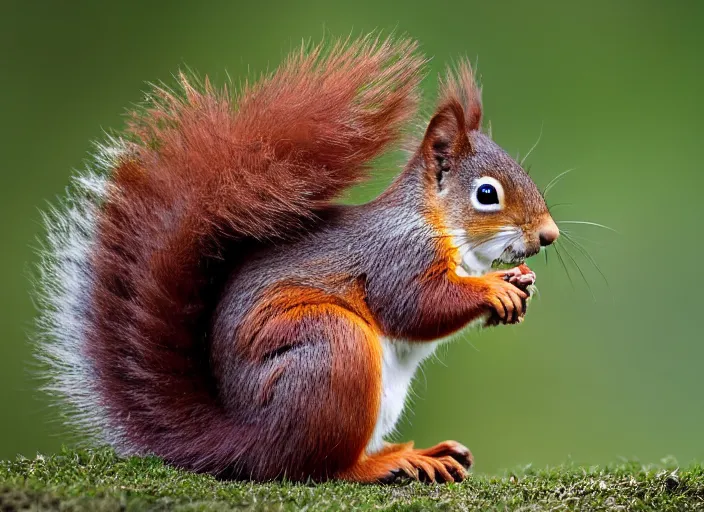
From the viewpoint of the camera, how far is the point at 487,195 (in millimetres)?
2123

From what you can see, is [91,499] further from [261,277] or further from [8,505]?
[261,277]

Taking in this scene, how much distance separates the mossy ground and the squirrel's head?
0.53m

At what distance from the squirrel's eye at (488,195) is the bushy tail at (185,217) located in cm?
24

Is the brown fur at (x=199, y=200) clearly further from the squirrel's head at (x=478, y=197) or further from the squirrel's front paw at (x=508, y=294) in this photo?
the squirrel's front paw at (x=508, y=294)

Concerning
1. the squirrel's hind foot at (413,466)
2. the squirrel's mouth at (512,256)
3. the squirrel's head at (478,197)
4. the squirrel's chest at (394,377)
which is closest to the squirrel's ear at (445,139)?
the squirrel's head at (478,197)

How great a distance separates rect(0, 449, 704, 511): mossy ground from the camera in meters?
1.44

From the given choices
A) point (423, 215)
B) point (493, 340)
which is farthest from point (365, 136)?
point (493, 340)

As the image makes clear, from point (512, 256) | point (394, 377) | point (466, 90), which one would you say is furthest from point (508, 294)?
point (466, 90)

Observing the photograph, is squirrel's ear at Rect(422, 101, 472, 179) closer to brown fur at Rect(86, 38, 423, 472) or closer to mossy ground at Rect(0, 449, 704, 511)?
brown fur at Rect(86, 38, 423, 472)

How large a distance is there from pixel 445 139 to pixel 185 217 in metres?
0.68

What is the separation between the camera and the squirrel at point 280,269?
186cm

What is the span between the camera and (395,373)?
203 centimetres

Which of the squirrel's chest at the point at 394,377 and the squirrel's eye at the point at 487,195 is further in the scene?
the squirrel's eye at the point at 487,195

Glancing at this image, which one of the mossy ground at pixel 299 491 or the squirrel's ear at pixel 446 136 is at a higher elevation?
the squirrel's ear at pixel 446 136
